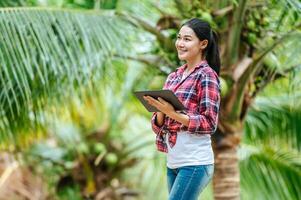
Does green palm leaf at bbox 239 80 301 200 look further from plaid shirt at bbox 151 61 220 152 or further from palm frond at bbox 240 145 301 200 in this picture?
plaid shirt at bbox 151 61 220 152

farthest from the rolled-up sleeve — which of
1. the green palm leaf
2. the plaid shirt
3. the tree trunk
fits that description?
the green palm leaf

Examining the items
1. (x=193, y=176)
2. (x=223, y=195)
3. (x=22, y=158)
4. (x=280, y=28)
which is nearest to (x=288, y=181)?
(x=223, y=195)

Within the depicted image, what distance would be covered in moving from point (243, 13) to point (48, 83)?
135 cm

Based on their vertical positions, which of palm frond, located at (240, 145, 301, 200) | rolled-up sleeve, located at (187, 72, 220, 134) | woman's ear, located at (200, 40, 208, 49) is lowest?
palm frond, located at (240, 145, 301, 200)

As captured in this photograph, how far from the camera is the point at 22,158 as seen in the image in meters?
7.18

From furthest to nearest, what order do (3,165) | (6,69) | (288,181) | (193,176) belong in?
(3,165)
(288,181)
(6,69)
(193,176)

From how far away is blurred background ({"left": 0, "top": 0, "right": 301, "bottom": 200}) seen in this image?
3.87 meters

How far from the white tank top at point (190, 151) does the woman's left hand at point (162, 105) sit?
0.14 metres

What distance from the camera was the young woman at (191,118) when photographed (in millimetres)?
2309

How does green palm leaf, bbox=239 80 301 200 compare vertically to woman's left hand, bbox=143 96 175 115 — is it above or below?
below

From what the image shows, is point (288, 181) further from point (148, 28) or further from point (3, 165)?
point (3, 165)

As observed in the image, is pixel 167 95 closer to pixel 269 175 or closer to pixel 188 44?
pixel 188 44

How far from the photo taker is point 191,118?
2.28 m

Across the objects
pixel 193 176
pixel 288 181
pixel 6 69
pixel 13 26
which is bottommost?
pixel 288 181
